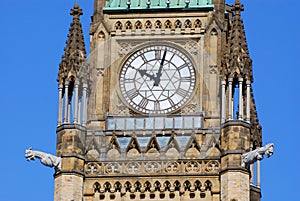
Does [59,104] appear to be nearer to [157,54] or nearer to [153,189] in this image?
[157,54]

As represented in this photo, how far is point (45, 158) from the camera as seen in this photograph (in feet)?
193

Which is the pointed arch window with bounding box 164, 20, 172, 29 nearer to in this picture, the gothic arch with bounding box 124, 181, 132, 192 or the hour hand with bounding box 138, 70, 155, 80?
the hour hand with bounding box 138, 70, 155, 80

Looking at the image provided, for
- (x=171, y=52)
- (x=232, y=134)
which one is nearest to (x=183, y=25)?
(x=171, y=52)

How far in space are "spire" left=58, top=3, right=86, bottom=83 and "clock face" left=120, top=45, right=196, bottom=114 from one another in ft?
5.73

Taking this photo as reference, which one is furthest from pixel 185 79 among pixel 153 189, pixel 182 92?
pixel 153 189

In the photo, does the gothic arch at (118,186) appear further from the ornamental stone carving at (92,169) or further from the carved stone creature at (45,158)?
the carved stone creature at (45,158)

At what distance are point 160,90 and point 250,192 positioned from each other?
14.7ft

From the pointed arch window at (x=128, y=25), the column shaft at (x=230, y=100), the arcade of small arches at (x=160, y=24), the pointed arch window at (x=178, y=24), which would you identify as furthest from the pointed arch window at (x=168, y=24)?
the column shaft at (x=230, y=100)

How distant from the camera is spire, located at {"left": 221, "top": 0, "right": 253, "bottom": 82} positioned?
5981 cm

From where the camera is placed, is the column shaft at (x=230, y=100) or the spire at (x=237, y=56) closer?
the column shaft at (x=230, y=100)

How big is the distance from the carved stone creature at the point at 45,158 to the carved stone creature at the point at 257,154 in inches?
232

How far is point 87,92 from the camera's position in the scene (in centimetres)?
6097

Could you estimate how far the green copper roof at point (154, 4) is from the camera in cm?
6244

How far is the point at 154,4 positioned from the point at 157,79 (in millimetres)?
2931
